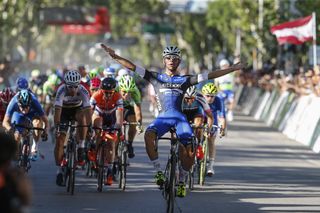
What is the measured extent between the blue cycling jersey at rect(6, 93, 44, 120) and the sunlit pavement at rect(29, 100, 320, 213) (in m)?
1.05

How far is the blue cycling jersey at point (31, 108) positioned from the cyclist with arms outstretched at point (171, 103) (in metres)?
3.13

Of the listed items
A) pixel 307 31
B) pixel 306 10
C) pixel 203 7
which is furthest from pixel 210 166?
pixel 203 7

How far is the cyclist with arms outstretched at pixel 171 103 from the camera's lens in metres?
14.7

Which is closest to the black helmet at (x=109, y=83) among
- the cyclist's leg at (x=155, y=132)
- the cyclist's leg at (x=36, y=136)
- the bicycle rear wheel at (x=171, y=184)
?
the cyclist's leg at (x=36, y=136)

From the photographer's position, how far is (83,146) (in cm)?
1805

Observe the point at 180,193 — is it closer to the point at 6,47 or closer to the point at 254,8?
the point at 254,8

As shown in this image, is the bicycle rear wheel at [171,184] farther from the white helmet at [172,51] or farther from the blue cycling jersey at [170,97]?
the white helmet at [172,51]

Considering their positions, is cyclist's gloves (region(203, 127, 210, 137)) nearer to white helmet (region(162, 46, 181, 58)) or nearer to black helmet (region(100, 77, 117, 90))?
black helmet (region(100, 77, 117, 90))

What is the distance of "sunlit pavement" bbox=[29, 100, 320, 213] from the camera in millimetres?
15656

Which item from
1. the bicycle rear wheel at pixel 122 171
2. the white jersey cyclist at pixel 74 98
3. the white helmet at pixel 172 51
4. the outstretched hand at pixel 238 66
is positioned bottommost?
the bicycle rear wheel at pixel 122 171

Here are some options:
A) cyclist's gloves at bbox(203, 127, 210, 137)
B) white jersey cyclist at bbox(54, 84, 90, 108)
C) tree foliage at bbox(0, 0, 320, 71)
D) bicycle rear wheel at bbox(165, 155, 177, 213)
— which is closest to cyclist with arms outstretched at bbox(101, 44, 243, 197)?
bicycle rear wheel at bbox(165, 155, 177, 213)

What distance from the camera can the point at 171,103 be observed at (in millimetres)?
14977

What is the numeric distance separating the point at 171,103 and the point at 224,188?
3.82 metres

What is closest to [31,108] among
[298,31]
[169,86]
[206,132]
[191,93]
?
[191,93]
